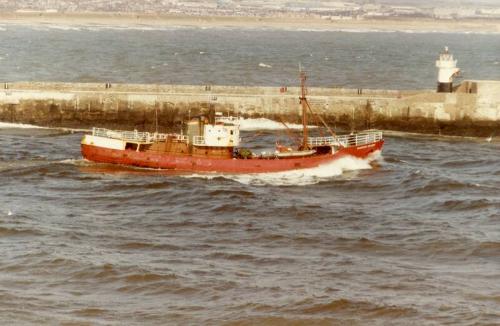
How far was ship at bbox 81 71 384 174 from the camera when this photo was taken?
46.0 m

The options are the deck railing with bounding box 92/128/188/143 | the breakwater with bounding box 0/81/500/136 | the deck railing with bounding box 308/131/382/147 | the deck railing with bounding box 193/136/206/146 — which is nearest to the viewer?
the deck railing with bounding box 193/136/206/146

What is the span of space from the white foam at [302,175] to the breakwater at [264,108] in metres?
10.0

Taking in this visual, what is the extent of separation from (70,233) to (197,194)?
8730 millimetres

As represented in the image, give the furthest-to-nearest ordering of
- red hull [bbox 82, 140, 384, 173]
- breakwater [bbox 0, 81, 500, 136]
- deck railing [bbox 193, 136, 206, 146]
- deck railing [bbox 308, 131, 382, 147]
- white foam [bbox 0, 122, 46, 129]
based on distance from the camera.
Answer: white foam [bbox 0, 122, 46, 129] < breakwater [bbox 0, 81, 500, 136] < deck railing [bbox 308, 131, 382, 147] < deck railing [bbox 193, 136, 206, 146] < red hull [bbox 82, 140, 384, 173]

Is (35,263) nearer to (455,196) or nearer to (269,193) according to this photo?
(269,193)

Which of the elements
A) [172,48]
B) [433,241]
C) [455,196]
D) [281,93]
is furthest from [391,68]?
[433,241]

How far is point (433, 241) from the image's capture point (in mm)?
33156

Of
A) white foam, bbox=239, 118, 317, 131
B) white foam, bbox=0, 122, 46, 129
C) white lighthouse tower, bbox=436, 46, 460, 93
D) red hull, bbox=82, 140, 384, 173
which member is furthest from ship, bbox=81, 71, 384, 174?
white lighthouse tower, bbox=436, 46, 460, 93

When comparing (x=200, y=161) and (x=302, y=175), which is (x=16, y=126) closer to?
(x=200, y=161)

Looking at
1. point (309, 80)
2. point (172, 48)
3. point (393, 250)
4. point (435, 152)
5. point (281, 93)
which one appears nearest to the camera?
point (393, 250)

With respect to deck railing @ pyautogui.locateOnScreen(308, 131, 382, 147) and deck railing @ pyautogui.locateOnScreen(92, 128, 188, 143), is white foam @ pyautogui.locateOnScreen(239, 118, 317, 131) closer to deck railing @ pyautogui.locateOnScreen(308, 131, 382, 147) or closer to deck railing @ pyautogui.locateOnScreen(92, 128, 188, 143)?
deck railing @ pyautogui.locateOnScreen(308, 131, 382, 147)

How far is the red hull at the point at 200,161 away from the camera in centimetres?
4591

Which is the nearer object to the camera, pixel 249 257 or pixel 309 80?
pixel 249 257

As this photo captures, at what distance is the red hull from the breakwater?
34.5 feet
